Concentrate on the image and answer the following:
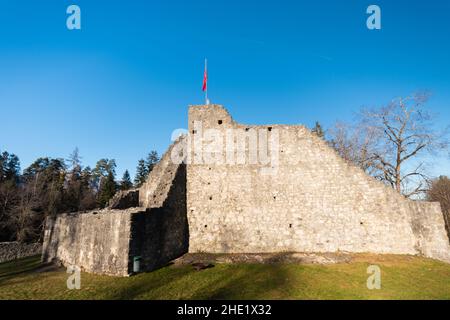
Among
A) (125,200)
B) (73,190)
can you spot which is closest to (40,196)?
(73,190)

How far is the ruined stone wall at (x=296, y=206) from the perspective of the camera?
48.8 ft

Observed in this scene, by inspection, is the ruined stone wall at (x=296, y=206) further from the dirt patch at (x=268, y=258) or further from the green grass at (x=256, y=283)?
the green grass at (x=256, y=283)

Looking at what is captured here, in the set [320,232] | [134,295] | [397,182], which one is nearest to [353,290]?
[320,232]

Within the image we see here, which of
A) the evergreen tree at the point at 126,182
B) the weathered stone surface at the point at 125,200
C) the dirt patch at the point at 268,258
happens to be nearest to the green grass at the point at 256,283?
the dirt patch at the point at 268,258

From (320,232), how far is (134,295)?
10.6m

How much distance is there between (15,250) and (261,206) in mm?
22361

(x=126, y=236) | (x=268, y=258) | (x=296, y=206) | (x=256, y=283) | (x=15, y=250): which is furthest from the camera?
(x=15, y=250)

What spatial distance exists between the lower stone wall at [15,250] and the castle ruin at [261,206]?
27.5ft

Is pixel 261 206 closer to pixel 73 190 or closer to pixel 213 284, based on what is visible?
pixel 213 284

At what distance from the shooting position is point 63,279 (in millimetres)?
12195

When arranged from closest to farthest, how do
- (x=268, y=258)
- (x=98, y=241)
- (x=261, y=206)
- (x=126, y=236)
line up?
(x=126, y=236) < (x=98, y=241) < (x=268, y=258) < (x=261, y=206)

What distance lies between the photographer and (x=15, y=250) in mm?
22938

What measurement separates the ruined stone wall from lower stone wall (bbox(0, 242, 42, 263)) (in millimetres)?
17431

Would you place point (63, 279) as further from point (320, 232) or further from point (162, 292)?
point (320, 232)
